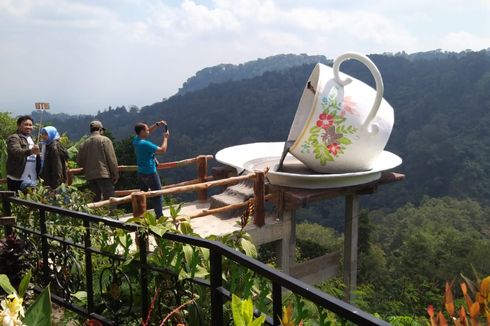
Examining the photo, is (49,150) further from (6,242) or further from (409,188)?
(409,188)

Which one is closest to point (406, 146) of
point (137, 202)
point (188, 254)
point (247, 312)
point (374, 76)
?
point (374, 76)

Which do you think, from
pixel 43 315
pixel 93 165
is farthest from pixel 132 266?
pixel 93 165

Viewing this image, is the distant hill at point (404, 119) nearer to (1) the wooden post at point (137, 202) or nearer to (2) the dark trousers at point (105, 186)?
(2) the dark trousers at point (105, 186)

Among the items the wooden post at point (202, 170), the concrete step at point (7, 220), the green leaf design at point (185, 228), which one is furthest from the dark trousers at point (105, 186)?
the green leaf design at point (185, 228)

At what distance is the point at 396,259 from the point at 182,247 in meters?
20.8

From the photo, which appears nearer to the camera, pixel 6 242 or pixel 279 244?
pixel 6 242

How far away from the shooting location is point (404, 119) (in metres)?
50.3

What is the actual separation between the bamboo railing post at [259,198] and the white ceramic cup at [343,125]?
3.15 feet

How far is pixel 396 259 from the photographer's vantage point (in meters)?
20.8

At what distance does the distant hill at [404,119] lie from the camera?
40.9 m

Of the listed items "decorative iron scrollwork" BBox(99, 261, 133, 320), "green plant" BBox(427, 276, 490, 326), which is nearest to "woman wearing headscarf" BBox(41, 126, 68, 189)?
→ "decorative iron scrollwork" BBox(99, 261, 133, 320)

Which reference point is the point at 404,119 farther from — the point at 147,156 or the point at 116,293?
the point at 116,293

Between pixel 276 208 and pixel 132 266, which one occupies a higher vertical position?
pixel 132 266

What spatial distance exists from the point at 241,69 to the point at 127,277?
130300mm
